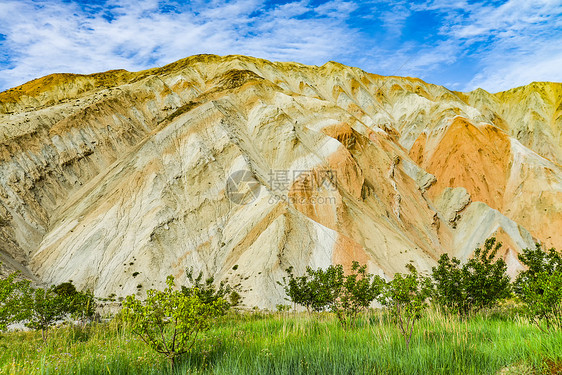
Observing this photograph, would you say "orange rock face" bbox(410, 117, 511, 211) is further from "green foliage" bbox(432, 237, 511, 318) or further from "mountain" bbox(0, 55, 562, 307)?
"green foliage" bbox(432, 237, 511, 318)

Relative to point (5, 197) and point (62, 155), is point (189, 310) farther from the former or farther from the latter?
point (62, 155)

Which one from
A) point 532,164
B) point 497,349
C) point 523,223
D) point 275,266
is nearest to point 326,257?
point 275,266

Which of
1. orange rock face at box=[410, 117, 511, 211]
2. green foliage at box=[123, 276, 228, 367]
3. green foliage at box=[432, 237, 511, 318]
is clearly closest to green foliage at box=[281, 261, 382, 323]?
green foliage at box=[432, 237, 511, 318]

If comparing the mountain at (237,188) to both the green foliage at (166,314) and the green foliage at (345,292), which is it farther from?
the green foliage at (166,314)

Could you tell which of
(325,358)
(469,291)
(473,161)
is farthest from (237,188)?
(473,161)

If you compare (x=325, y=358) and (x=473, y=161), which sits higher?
(x=473, y=161)

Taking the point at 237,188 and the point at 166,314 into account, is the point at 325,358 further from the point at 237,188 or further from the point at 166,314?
the point at 237,188

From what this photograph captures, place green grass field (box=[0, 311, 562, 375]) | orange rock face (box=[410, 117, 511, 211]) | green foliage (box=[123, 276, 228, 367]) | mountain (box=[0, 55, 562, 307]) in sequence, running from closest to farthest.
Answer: green grass field (box=[0, 311, 562, 375]), green foliage (box=[123, 276, 228, 367]), mountain (box=[0, 55, 562, 307]), orange rock face (box=[410, 117, 511, 211])

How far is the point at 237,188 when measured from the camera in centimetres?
3847

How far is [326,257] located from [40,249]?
2981 cm

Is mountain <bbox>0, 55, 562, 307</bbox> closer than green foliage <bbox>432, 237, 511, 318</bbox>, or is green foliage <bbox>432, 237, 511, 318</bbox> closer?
green foliage <bbox>432, 237, 511, 318</bbox>

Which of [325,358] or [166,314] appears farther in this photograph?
[166,314]

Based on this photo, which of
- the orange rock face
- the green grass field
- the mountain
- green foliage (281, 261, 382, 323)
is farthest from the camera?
the orange rock face

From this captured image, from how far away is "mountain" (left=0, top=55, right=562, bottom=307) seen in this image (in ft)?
103
